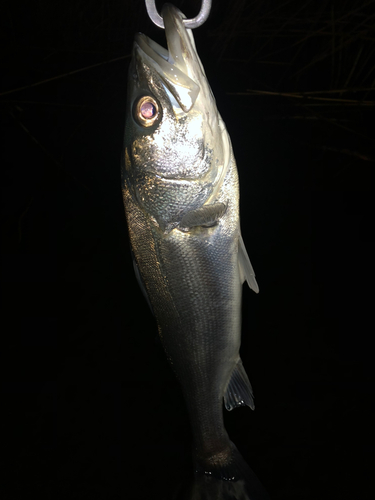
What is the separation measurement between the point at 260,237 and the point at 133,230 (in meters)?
1.33

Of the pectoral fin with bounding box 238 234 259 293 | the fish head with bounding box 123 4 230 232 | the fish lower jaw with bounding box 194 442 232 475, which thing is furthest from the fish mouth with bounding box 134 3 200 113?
the fish lower jaw with bounding box 194 442 232 475

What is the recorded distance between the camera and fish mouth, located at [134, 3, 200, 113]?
921 millimetres

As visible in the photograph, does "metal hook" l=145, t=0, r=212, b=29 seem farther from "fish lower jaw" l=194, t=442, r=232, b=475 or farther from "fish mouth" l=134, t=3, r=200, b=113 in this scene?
"fish lower jaw" l=194, t=442, r=232, b=475

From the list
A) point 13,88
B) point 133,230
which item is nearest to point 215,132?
point 133,230

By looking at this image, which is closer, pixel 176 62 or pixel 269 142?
pixel 176 62

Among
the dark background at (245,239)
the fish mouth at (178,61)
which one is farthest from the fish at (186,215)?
the dark background at (245,239)

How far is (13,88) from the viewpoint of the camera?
2143 millimetres

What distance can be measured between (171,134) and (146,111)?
121 mm

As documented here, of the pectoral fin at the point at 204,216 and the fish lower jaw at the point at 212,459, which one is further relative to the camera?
the fish lower jaw at the point at 212,459

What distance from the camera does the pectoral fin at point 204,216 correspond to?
1.05 meters

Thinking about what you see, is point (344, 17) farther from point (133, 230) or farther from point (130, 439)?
point (130, 439)

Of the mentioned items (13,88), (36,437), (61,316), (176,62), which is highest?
(13,88)

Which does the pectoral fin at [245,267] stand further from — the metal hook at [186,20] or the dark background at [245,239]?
the dark background at [245,239]

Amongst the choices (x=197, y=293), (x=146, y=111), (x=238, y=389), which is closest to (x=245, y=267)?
(x=197, y=293)
